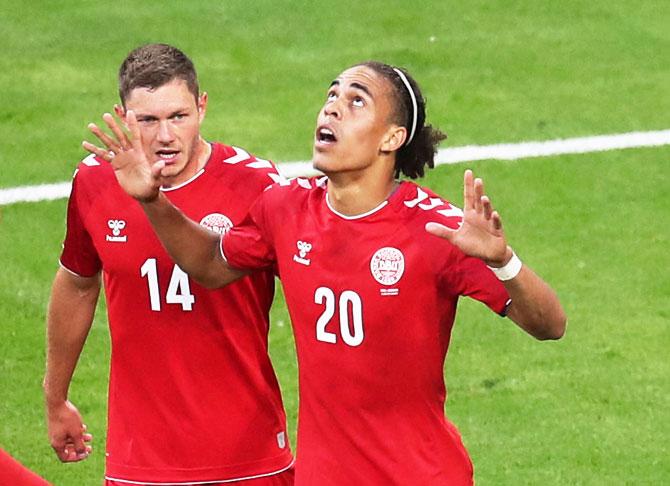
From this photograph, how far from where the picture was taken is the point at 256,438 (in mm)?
7488

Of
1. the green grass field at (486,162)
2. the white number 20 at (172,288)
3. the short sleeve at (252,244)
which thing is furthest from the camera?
the green grass field at (486,162)

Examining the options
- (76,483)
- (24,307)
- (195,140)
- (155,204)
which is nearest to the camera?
(155,204)

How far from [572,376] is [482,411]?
29.2 inches

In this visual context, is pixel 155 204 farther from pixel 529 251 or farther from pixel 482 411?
pixel 529 251

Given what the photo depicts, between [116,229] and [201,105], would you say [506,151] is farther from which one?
[116,229]

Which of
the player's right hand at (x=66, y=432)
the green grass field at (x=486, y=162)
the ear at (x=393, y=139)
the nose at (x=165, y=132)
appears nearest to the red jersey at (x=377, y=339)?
the ear at (x=393, y=139)

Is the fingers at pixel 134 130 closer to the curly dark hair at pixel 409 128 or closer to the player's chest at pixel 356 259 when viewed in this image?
the player's chest at pixel 356 259

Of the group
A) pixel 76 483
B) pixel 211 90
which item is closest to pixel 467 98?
pixel 211 90

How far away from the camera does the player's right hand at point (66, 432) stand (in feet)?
26.0

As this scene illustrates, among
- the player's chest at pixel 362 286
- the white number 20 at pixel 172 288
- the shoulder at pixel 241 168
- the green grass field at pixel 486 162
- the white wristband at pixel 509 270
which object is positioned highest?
the shoulder at pixel 241 168

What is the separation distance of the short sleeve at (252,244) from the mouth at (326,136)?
0.40 m

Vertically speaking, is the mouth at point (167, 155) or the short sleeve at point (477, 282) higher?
the mouth at point (167, 155)

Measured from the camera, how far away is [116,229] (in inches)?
293

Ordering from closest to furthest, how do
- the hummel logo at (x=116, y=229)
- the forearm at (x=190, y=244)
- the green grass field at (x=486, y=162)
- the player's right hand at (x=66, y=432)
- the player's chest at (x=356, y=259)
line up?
the player's chest at (x=356, y=259) → the forearm at (x=190, y=244) → the hummel logo at (x=116, y=229) → the player's right hand at (x=66, y=432) → the green grass field at (x=486, y=162)
